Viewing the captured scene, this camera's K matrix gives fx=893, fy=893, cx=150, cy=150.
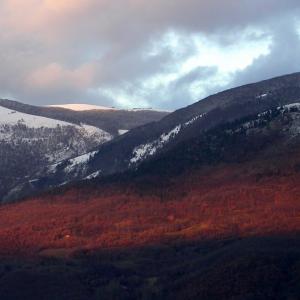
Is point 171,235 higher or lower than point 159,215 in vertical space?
lower

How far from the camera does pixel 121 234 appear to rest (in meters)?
157

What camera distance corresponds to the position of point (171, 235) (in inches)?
5950

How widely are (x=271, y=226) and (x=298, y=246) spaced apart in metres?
20.7

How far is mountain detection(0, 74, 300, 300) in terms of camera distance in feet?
365

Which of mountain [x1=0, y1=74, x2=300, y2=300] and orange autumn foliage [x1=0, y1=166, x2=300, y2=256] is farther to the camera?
orange autumn foliage [x1=0, y1=166, x2=300, y2=256]

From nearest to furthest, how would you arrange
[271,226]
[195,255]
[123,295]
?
1. [123,295]
2. [195,255]
3. [271,226]

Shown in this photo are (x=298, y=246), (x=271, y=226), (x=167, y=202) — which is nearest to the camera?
(x=298, y=246)

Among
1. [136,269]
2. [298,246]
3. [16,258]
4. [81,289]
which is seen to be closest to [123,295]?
[81,289]

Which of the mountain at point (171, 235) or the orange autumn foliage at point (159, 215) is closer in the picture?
the mountain at point (171, 235)

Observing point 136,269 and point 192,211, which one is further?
point 192,211

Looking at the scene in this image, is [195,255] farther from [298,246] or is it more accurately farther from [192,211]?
[192,211]

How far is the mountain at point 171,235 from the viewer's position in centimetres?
11131

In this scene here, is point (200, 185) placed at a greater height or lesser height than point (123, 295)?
greater

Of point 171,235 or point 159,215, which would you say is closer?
point 171,235
